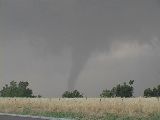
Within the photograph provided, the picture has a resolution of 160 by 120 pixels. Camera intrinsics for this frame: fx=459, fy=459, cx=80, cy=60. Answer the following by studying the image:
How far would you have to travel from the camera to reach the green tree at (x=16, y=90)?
13200cm

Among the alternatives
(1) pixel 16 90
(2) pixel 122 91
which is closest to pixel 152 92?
(2) pixel 122 91

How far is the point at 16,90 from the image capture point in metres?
132

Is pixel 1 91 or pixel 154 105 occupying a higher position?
pixel 1 91

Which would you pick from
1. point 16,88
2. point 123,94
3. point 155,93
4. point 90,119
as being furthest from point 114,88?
point 90,119

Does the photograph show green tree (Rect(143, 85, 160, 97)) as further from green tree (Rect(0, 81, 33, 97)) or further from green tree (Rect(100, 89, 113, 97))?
green tree (Rect(0, 81, 33, 97))

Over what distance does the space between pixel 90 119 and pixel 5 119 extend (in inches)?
213

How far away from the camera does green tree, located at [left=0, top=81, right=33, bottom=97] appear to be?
433 feet

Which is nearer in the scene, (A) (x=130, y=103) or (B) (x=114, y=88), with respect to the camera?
(A) (x=130, y=103)

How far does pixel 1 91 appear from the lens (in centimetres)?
13662

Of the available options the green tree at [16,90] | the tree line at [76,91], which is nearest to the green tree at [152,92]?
the tree line at [76,91]

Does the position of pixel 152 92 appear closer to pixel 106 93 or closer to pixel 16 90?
pixel 106 93

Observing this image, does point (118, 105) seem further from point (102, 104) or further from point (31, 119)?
point (31, 119)

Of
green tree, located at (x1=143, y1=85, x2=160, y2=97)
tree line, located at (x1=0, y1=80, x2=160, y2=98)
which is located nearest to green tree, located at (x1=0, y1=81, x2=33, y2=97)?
tree line, located at (x1=0, y1=80, x2=160, y2=98)

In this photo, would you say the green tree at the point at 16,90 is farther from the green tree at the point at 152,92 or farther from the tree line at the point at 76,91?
the green tree at the point at 152,92
